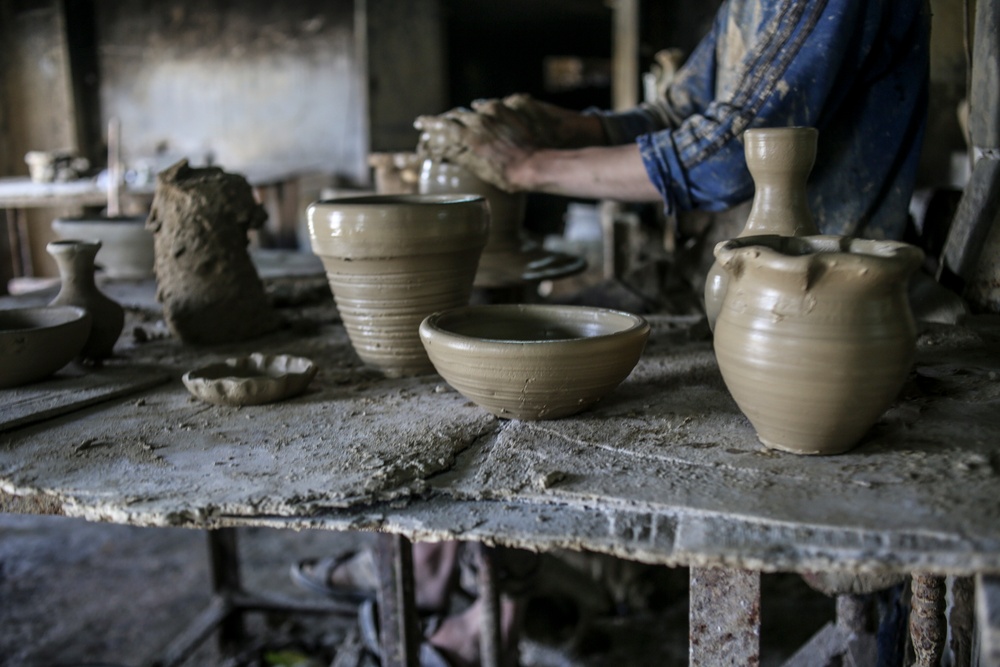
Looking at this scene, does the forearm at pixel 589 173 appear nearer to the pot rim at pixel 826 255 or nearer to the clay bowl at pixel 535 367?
the clay bowl at pixel 535 367

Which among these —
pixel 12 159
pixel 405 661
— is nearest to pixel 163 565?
pixel 405 661

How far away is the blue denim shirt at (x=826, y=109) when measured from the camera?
5.95 feet

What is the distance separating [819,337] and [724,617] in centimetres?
42

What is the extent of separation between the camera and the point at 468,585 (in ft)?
9.70

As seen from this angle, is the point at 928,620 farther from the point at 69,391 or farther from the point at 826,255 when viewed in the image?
the point at 69,391

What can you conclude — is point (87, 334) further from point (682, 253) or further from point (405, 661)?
point (682, 253)

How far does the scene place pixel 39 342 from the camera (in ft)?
5.37

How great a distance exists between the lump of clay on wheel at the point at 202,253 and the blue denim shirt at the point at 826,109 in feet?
3.32

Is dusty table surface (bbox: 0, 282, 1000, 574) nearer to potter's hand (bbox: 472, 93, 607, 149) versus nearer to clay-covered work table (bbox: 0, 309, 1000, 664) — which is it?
clay-covered work table (bbox: 0, 309, 1000, 664)

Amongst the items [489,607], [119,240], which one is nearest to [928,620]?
[489,607]

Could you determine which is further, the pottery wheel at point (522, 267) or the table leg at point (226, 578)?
the table leg at point (226, 578)

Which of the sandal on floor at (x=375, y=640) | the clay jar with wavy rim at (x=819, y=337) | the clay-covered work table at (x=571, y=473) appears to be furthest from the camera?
the sandal on floor at (x=375, y=640)

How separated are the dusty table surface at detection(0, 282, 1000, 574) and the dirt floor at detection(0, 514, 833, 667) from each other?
1.71m

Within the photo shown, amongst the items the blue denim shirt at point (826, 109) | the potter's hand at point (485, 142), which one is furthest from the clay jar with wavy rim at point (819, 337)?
the potter's hand at point (485, 142)
